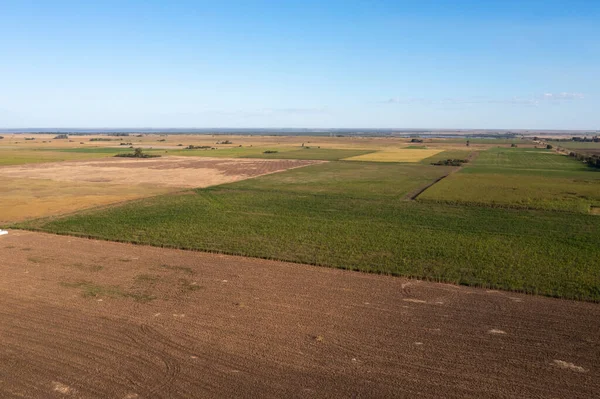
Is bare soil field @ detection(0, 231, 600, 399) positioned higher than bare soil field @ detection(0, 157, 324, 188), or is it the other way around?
bare soil field @ detection(0, 157, 324, 188)

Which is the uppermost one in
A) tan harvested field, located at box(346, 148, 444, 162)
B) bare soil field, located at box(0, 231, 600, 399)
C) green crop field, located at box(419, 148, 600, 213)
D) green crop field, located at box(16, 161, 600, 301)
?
tan harvested field, located at box(346, 148, 444, 162)

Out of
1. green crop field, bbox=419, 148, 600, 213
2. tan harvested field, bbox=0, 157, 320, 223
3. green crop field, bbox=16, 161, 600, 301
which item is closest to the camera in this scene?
green crop field, bbox=16, 161, 600, 301

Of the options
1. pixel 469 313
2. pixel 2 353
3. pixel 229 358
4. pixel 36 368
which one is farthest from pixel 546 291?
pixel 2 353

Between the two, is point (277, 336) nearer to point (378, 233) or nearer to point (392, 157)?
point (378, 233)

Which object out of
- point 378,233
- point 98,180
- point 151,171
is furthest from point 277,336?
point 151,171

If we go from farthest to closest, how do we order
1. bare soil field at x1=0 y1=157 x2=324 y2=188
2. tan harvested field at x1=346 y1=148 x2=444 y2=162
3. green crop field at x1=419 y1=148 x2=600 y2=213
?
tan harvested field at x1=346 y1=148 x2=444 y2=162
bare soil field at x1=0 y1=157 x2=324 y2=188
green crop field at x1=419 y1=148 x2=600 y2=213

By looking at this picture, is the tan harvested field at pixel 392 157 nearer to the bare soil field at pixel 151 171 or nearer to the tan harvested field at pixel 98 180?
the bare soil field at pixel 151 171

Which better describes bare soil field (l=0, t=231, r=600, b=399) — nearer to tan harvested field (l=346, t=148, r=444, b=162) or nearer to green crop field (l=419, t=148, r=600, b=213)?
green crop field (l=419, t=148, r=600, b=213)

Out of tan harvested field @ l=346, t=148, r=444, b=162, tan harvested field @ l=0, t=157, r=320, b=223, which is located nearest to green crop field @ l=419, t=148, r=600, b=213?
tan harvested field @ l=346, t=148, r=444, b=162
